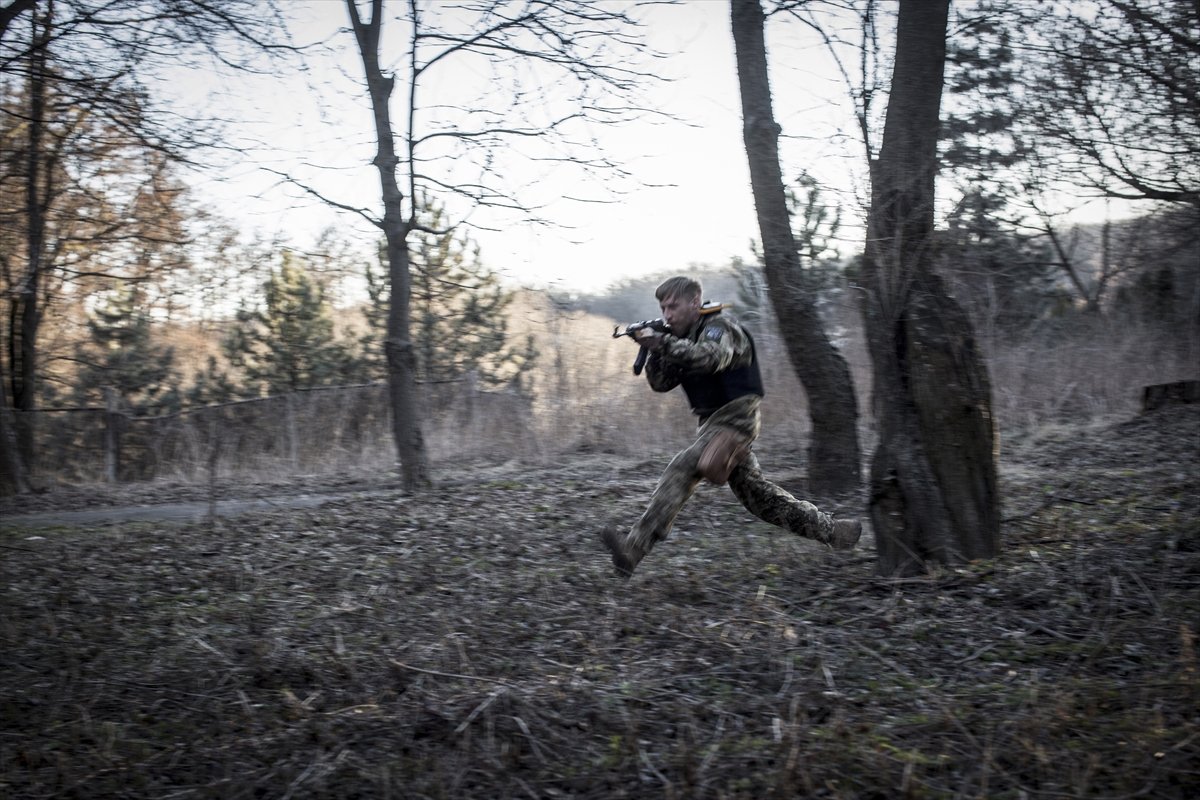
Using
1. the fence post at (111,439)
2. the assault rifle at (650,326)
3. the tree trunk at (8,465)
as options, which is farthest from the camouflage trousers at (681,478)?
the fence post at (111,439)

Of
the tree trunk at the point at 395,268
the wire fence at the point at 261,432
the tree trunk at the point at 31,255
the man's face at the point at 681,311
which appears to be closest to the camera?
the man's face at the point at 681,311

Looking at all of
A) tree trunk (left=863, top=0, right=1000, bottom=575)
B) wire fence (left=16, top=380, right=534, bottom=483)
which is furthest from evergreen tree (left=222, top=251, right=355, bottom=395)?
tree trunk (left=863, top=0, right=1000, bottom=575)

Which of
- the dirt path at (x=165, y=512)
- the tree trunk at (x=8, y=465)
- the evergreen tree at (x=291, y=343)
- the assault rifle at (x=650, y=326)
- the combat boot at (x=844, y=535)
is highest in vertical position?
the evergreen tree at (x=291, y=343)

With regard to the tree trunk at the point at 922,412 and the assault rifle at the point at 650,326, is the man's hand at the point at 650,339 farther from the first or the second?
the tree trunk at the point at 922,412

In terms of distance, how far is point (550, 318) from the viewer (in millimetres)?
11969

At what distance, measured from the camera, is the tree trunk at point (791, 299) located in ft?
29.2

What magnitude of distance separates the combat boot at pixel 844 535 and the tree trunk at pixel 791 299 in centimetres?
270

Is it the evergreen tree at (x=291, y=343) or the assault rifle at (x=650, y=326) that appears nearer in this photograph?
the assault rifle at (x=650, y=326)

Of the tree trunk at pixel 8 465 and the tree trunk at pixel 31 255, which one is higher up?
the tree trunk at pixel 31 255

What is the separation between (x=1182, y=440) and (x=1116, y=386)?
254 inches

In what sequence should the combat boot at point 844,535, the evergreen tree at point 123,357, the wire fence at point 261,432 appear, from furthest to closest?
1. the evergreen tree at point 123,357
2. the wire fence at point 261,432
3. the combat boot at point 844,535

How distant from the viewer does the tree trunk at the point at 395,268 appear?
1077 centimetres

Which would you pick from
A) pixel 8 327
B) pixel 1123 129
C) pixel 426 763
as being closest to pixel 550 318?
pixel 1123 129

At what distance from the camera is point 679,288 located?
589cm
